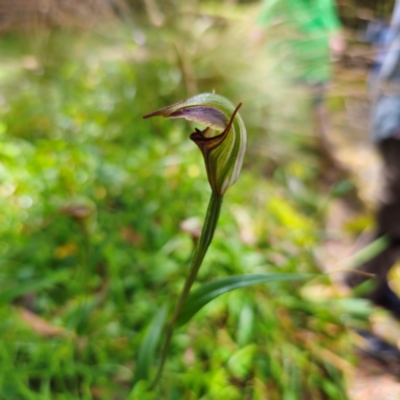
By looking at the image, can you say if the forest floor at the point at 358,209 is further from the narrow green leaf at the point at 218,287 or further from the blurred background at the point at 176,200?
the narrow green leaf at the point at 218,287

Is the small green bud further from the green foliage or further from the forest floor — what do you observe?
the forest floor

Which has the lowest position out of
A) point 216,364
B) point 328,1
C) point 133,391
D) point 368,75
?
point 216,364

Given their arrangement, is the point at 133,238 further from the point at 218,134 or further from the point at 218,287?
the point at 218,134

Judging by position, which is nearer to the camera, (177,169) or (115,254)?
(115,254)

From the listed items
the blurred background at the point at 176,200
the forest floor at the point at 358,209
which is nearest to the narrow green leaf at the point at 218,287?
the blurred background at the point at 176,200

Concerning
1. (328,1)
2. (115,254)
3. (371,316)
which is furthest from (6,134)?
(371,316)

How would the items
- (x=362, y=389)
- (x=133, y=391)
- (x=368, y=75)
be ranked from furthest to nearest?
(x=368, y=75), (x=362, y=389), (x=133, y=391)

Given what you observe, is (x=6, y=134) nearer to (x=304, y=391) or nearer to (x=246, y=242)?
(x=246, y=242)

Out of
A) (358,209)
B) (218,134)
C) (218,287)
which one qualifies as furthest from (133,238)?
(358,209)
